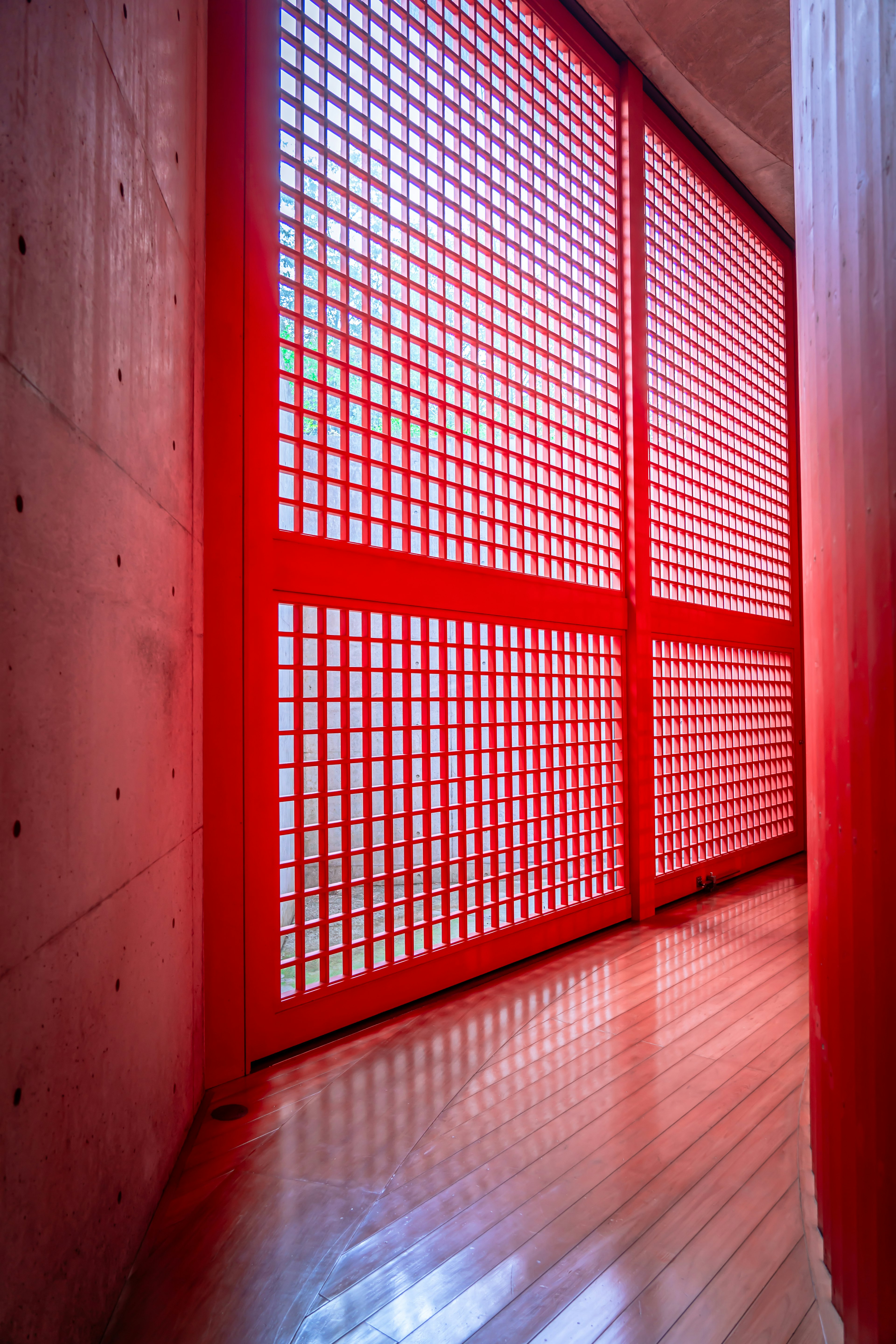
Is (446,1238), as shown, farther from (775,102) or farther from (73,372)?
(775,102)

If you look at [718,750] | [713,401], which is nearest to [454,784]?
[718,750]

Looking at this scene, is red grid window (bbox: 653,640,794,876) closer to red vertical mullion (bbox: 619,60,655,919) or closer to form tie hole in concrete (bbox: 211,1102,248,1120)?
red vertical mullion (bbox: 619,60,655,919)

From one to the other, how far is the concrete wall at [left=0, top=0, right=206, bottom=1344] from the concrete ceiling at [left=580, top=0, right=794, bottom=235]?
10.2 ft

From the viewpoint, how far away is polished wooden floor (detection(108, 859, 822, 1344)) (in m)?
1.49

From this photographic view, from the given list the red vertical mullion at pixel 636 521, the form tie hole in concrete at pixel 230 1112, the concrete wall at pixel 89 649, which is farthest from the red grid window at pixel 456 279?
the form tie hole in concrete at pixel 230 1112

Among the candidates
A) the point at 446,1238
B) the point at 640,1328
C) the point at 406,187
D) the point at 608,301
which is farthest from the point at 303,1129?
the point at 608,301

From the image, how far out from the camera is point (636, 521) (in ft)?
15.0

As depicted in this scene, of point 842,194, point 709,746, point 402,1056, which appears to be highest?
point 842,194

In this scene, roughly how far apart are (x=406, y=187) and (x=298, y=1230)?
363 centimetres

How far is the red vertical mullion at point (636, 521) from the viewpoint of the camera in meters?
4.51

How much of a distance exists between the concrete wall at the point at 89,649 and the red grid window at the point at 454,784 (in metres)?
0.78

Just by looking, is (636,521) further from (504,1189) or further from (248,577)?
(504,1189)

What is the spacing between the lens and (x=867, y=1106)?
135cm

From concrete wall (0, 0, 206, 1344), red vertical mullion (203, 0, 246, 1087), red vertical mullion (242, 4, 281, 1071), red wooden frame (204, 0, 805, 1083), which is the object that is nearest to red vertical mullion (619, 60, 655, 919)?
red wooden frame (204, 0, 805, 1083)
